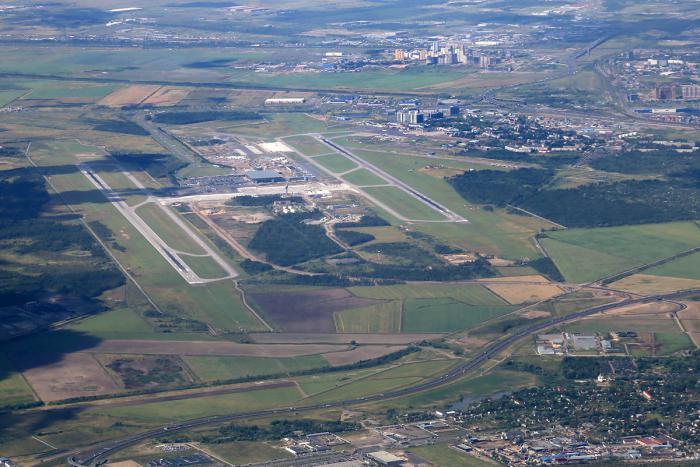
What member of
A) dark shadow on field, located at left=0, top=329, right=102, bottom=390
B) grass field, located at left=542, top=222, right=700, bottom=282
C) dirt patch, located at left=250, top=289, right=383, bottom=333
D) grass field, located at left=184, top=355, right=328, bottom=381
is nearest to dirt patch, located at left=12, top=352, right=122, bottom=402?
dark shadow on field, located at left=0, top=329, right=102, bottom=390

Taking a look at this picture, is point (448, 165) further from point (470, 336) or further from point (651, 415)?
point (651, 415)

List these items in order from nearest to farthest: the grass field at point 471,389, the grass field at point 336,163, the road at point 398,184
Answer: the grass field at point 471,389 < the road at point 398,184 < the grass field at point 336,163

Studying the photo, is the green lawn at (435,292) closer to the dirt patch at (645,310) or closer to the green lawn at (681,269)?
the dirt patch at (645,310)

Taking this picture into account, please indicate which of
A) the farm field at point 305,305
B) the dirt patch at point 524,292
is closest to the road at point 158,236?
the farm field at point 305,305

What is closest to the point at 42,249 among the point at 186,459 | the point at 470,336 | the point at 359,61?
the point at 470,336

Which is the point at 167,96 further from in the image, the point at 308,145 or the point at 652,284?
the point at 652,284

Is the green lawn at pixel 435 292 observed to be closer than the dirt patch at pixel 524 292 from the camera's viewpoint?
Yes

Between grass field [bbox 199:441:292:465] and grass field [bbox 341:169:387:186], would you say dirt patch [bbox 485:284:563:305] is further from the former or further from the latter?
grass field [bbox 341:169:387:186]
